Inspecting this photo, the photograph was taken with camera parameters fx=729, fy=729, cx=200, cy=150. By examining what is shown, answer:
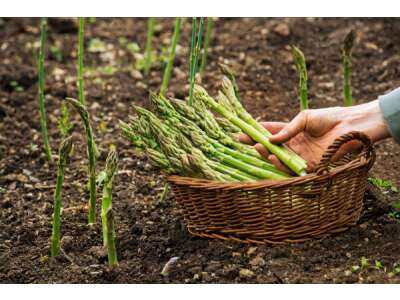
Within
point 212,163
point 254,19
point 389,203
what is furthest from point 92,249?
point 254,19

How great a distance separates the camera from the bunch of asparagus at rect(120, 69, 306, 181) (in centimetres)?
349

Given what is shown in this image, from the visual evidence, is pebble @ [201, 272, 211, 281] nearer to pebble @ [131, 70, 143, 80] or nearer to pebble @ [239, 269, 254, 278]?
pebble @ [239, 269, 254, 278]

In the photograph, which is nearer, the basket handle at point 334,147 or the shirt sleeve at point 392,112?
the basket handle at point 334,147

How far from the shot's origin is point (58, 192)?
134 inches

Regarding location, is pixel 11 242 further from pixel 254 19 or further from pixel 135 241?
pixel 254 19

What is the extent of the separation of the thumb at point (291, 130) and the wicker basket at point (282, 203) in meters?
0.33

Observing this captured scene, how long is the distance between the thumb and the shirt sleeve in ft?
1.25

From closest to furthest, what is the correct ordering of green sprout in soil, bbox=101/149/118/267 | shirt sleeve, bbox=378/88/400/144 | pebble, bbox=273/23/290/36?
green sprout in soil, bbox=101/149/118/267, shirt sleeve, bbox=378/88/400/144, pebble, bbox=273/23/290/36

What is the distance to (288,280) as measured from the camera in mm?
3166

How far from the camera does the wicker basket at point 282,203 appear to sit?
330cm

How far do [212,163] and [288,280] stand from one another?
0.68 m

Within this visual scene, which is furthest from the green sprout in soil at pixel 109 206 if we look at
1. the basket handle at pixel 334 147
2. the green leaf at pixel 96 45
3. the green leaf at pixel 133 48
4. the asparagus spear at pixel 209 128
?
the green leaf at pixel 96 45

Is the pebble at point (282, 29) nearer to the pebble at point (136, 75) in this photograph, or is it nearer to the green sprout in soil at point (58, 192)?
the pebble at point (136, 75)

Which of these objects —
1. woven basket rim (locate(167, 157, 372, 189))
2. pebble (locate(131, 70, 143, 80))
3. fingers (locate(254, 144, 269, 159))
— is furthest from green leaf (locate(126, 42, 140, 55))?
woven basket rim (locate(167, 157, 372, 189))
